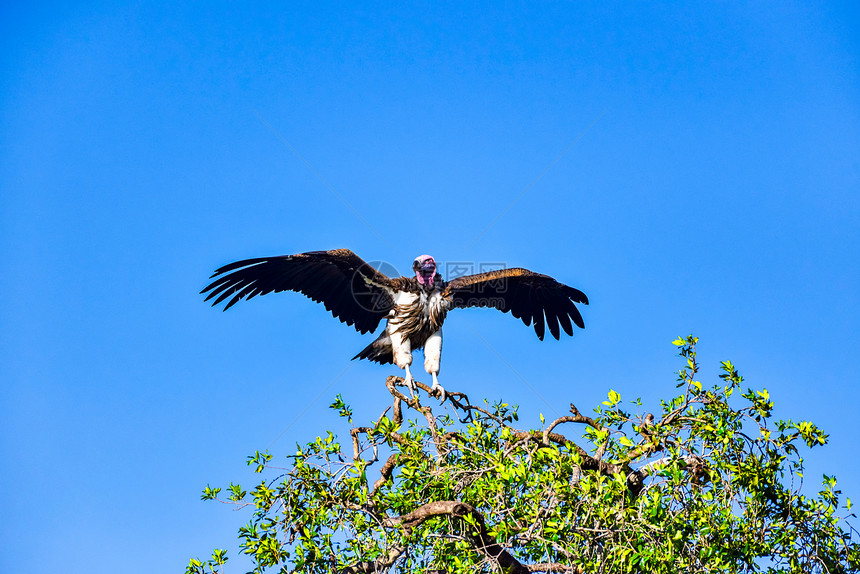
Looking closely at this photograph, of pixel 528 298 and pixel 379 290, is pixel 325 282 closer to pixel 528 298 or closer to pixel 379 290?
pixel 379 290

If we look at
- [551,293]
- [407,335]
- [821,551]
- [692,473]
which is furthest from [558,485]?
[551,293]

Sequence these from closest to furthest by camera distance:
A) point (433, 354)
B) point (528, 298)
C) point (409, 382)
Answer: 1. point (409, 382)
2. point (433, 354)
3. point (528, 298)

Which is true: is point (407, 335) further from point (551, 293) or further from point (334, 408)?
point (334, 408)

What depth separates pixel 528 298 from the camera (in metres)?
8.87

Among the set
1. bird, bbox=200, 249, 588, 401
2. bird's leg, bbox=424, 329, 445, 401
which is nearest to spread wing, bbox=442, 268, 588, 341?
bird, bbox=200, 249, 588, 401

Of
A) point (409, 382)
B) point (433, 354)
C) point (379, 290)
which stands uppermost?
point (379, 290)

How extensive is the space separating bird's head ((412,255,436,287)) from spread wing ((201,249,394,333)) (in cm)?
33

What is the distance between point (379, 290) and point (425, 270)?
488 mm

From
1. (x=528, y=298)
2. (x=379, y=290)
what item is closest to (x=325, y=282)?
(x=379, y=290)

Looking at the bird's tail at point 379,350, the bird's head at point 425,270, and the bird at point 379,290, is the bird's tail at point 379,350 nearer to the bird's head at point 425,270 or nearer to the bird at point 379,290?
the bird at point 379,290

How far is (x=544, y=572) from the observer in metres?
4.56

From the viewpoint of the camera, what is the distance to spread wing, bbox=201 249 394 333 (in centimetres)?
736

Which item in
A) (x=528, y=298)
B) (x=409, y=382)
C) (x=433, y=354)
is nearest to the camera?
(x=409, y=382)

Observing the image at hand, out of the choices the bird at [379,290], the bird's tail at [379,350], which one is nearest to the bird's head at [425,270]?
the bird at [379,290]
